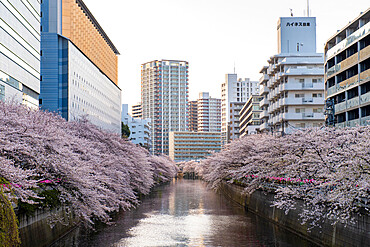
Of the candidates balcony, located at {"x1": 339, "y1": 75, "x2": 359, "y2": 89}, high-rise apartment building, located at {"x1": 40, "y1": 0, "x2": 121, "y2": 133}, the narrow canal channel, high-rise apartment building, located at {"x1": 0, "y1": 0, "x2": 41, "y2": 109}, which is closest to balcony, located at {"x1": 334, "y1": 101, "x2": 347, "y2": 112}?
balcony, located at {"x1": 339, "y1": 75, "x2": 359, "y2": 89}

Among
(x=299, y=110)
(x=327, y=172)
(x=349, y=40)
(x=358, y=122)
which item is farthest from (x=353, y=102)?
(x=327, y=172)

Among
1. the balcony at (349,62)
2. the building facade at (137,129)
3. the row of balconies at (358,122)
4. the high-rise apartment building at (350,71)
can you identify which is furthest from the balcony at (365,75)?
the building facade at (137,129)

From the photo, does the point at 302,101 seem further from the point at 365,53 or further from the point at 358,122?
the point at 365,53

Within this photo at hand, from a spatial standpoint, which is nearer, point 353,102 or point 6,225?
point 6,225

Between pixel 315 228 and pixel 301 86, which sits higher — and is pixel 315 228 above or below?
below

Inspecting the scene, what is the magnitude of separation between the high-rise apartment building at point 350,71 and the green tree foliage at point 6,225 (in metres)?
32.7

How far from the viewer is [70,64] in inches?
3029

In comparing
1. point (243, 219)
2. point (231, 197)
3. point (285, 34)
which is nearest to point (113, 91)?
point (285, 34)

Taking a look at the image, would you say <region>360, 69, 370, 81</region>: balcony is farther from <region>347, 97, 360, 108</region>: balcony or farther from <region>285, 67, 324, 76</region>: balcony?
<region>285, 67, 324, 76</region>: balcony

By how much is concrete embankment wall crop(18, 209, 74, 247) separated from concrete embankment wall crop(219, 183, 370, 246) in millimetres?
14944

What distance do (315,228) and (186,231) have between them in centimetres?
958

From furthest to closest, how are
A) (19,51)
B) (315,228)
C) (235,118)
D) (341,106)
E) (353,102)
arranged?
(235,118) → (19,51) → (341,106) → (353,102) → (315,228)

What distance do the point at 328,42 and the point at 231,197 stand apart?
2250 cm

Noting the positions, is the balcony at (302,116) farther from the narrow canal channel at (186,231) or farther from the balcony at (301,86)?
the narrow canal channel at (186,231)
